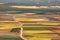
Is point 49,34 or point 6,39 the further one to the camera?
point 49,34

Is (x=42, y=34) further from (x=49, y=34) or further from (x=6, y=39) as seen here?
(x=6, y=39)

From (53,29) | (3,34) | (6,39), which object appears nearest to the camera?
(6,39)

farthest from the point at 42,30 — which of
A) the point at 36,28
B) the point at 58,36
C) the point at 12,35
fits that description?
the point at 12,35

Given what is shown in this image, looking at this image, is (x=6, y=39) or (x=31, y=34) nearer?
(x=6, y=39)

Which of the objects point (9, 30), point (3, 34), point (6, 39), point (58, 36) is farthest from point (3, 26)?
point (58, 36)

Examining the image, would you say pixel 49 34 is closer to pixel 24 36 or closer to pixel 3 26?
pixel 24 36

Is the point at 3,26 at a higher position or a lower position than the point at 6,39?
higher

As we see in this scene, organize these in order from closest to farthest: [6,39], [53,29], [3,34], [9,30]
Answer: [6,39], [3,34], [9,30], [53,29]

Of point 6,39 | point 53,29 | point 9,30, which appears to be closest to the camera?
point 6,39

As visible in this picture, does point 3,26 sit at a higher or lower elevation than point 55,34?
higher
